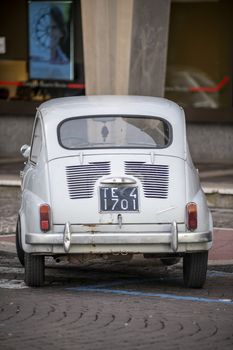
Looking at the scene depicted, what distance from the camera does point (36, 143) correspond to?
36.8ft

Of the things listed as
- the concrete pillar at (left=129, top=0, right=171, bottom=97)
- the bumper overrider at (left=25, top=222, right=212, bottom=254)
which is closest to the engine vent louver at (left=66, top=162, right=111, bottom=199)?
the bumper overrider at (left=25, top=222, right=212, bottom=254)

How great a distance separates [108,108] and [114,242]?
66.1 inches

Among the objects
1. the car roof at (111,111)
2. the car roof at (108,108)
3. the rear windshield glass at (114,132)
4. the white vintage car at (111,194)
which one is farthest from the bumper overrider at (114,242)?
the car roof at (108,108)

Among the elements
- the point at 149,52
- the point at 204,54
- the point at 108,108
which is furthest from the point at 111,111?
the point at 204,54

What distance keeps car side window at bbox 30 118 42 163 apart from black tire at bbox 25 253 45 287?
3.74 ft

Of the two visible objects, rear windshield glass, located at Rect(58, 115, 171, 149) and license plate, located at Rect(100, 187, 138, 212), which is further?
rear windshield glass, located at Rect(58, 115, 171, 149)

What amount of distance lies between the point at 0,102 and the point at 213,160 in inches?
183

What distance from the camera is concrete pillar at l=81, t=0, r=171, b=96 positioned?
19.3m

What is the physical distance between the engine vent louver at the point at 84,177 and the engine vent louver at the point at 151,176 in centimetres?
25

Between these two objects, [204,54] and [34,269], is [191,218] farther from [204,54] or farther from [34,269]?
[204,54]

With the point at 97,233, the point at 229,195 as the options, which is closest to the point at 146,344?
the point at 97,233

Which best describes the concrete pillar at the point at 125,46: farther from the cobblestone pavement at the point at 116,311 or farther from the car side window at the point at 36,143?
the cobblestone pavement at the point at 116,311

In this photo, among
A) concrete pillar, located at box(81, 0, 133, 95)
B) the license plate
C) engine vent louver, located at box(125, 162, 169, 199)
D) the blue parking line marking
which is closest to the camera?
the blue parking line marking

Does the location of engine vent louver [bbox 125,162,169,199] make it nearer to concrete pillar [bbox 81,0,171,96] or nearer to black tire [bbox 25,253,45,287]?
black tire [bbox 25,253,45,287]
